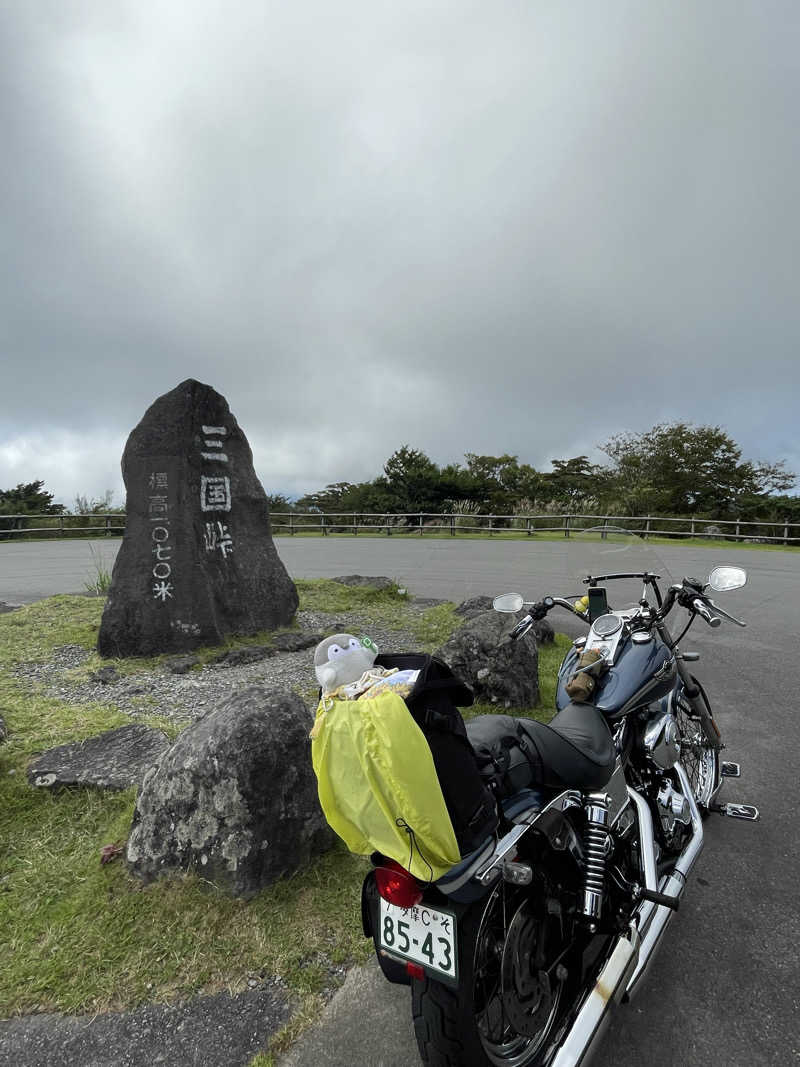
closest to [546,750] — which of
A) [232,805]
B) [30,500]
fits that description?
[232,805]

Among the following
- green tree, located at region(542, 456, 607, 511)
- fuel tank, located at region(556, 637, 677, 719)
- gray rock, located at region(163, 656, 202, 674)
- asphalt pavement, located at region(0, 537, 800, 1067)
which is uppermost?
green tree, located at region(542, 456, 607, 511)

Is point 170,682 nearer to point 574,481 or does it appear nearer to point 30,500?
point 30,500

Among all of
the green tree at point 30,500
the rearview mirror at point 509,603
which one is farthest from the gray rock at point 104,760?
the green tree at point 30,500

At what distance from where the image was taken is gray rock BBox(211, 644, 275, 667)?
5.36m

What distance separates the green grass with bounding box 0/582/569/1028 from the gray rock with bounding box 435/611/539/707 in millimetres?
1869

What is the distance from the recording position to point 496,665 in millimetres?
4219

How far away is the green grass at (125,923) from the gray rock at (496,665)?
1869 mm

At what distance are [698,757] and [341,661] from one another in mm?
2249

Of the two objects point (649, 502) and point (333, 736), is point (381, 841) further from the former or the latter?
point (649, 502)

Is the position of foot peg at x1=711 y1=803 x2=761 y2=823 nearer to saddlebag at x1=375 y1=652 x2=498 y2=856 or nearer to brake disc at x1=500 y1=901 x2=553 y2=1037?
brake disc at x1=500 y1=901 x2=553 y2=1037

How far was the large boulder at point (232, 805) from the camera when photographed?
228cm

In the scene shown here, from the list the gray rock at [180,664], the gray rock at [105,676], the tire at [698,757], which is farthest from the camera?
the gray rock at [180,664]

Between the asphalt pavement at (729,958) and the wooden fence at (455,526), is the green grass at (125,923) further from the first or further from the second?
the wooden fence at (455,526)

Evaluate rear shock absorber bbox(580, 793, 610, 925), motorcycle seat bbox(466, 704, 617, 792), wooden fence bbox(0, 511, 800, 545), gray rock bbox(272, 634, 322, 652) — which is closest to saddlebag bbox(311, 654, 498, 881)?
motorcycle seat bbox(466, 704, 617, 792)
